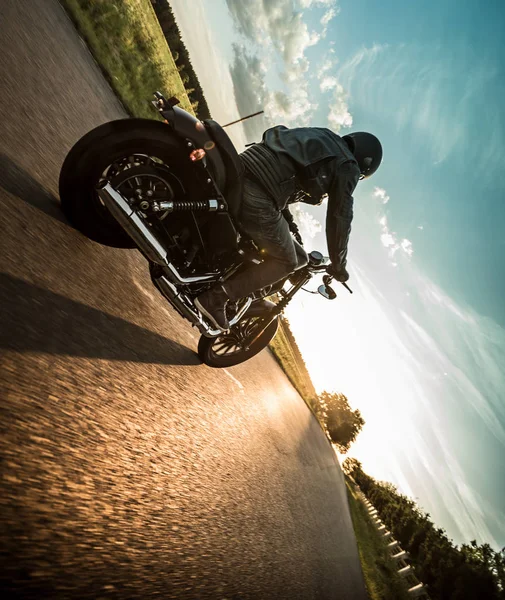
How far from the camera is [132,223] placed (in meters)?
2.19

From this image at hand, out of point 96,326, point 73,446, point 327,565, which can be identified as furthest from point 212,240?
point 327,565

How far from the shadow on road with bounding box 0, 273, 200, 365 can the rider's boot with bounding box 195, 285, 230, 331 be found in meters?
0.67

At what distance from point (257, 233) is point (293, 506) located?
2691 millimetres

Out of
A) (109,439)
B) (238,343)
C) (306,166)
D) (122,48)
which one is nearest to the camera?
(109,439)

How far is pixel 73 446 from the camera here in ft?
3.94

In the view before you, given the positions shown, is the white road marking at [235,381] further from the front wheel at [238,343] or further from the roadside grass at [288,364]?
the roadside grass at [288,364]

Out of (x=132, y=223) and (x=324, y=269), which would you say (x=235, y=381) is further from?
(x=132, y=223)

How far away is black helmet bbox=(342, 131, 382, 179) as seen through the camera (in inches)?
123

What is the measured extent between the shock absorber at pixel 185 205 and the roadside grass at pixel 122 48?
6.09 metres

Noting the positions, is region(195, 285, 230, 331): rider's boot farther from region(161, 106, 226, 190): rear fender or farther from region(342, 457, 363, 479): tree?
region(342, 457, 363, 479): tree

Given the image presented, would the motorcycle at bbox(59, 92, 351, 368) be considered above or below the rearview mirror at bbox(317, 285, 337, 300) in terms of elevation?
above

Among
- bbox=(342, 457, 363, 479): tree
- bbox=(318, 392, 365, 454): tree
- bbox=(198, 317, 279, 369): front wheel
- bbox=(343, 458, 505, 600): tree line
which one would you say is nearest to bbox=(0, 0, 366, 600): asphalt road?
bbox=(198, 317, 279, 369): front wheel

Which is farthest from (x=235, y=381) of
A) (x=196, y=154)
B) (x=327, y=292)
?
(x=196, y=154)

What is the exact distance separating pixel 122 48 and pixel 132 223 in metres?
8.83
